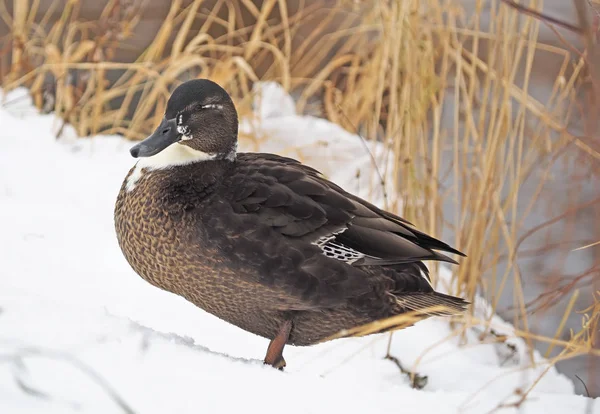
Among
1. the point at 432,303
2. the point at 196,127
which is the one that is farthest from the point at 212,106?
the point at 432,303

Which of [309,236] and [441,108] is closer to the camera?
[309,236]

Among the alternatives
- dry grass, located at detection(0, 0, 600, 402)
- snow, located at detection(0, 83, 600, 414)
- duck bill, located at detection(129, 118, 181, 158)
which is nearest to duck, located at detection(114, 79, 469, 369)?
duck bill, located at detection(129, 118, 181, 158)

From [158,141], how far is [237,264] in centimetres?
44

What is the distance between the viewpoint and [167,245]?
2.64m

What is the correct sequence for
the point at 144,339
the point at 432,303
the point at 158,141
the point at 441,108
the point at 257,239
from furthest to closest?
the point at 441,108, the point at 432,303, the point at 158,141, the point at 257,239, the point at 144,339

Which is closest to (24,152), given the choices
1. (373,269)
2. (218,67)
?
(218,67)

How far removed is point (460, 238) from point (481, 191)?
10.3 inches

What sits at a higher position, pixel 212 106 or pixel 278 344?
pixel 212 106

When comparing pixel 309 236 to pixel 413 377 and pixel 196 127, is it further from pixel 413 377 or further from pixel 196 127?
pixel 413 377

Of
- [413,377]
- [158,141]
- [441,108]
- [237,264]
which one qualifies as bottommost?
[413,377]

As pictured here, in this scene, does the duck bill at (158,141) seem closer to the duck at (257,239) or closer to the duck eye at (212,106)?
the duck at (257,239)

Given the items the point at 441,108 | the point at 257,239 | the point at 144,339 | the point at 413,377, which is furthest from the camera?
the point at 441,108

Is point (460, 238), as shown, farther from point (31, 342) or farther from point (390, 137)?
point (31, 342)

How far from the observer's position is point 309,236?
8.62 feet
